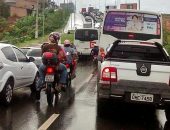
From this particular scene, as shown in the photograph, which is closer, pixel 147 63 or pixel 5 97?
pixel 147 63

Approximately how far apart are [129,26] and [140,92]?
8.36 meters

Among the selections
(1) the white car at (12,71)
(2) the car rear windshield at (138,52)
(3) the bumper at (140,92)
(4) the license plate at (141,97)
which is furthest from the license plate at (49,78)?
(4) the license plate at (141,97)

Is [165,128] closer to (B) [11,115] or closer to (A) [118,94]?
(A) [118,94]

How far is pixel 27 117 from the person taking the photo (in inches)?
392

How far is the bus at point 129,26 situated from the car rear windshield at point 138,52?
638cm

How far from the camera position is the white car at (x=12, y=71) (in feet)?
36.2

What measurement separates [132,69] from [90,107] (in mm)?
2137

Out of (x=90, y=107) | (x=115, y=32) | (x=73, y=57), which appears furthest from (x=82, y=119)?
(x=115, y=32)

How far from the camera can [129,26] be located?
17.8 metres

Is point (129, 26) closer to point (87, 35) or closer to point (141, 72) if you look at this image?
point (141, 72)

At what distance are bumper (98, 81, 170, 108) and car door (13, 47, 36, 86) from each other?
3.55 meters

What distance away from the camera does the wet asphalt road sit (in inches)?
364

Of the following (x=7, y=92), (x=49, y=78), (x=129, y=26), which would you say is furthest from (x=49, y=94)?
(x=129, y=26)

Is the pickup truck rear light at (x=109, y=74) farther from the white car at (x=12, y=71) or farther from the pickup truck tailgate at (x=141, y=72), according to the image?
the white car at (x=12, y=71)
